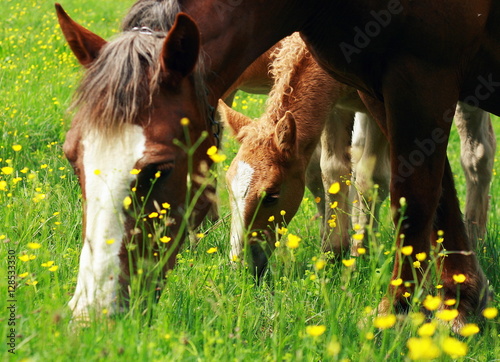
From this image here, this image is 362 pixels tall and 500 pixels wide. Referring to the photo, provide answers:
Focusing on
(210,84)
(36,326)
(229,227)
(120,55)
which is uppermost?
(120,55)

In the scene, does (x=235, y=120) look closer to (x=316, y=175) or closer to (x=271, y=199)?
(x=271, y=199)

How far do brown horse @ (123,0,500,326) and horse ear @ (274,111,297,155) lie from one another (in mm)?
958

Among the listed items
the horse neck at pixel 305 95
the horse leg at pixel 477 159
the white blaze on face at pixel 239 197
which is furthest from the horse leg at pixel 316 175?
the white blaze on face at pixel 239 197

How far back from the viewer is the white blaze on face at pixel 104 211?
8.10 feet

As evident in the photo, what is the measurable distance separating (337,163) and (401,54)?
7.20 ft

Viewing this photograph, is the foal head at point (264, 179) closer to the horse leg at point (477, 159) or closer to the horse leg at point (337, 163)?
the horse leg at point (337, 163)

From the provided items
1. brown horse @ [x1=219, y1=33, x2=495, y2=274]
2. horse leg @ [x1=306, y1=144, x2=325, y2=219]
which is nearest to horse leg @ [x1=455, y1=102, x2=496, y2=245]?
brown horse @ [x1=219, y1=33, x2=495, y2=274]

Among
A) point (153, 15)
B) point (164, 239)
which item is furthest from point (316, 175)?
point (164, 239)

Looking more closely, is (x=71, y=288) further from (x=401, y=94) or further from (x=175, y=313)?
(x=401, y=94)

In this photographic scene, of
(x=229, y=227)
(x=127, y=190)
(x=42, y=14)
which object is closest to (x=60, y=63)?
(x=42, y=14)

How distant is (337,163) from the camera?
540cm

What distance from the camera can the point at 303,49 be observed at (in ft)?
15.9

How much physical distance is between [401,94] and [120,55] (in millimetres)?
1353

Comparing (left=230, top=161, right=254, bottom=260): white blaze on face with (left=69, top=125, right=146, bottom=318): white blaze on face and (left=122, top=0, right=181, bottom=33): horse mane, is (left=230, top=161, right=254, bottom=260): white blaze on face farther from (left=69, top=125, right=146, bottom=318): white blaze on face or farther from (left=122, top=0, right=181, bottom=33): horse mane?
(left=69, top=125, right=146, bottom=318): white blaze on face
